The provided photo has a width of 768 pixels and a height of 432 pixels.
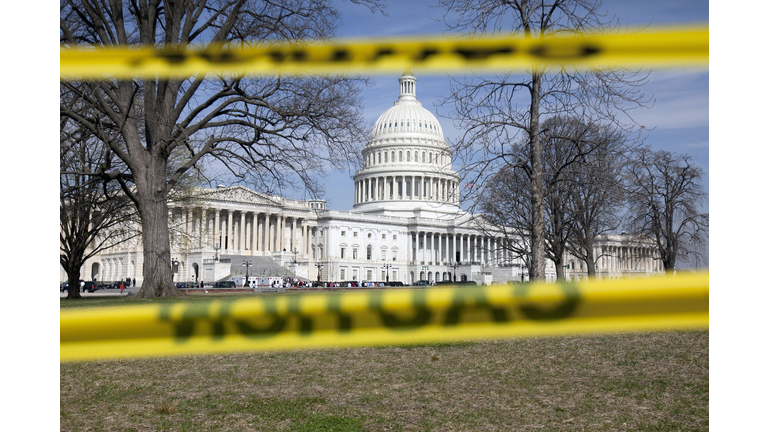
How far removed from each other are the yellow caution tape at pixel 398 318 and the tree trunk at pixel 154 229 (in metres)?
16.3

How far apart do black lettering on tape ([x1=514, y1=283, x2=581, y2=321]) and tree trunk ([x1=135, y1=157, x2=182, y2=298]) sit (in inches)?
654

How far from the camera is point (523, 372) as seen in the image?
700 centimetres

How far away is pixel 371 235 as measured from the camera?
112500mm

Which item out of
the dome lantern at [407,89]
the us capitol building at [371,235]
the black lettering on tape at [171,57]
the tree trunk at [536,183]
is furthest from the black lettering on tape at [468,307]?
the dome lantern at [407,89]

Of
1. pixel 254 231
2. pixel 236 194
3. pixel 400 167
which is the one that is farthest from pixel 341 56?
pixel 400 167

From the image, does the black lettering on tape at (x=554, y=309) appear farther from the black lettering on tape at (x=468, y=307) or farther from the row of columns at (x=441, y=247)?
A: the row of columns at (x=441, y=247)

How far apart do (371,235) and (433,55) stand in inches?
4370

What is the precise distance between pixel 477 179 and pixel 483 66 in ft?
39.5

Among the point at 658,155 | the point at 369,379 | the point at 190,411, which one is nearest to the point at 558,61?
the point at 190,411

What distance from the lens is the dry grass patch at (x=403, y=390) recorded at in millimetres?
4922

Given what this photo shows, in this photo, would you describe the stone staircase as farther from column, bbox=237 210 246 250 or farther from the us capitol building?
column, bbox=237 210 246 250

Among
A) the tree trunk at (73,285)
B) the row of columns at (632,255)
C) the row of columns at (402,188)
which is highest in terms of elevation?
the row of columns at (402,188)

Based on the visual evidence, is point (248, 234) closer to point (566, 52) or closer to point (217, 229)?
point (217, 229)

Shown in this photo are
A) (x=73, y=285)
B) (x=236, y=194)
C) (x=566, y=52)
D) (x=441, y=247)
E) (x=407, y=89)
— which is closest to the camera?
(x=566, y=52)
